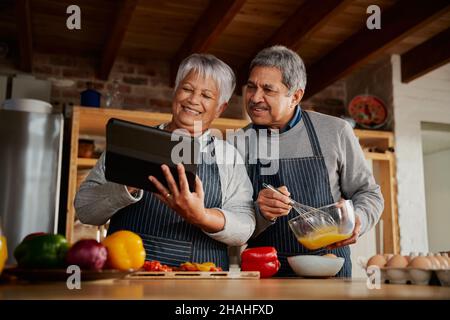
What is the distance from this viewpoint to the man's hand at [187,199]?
140 cm

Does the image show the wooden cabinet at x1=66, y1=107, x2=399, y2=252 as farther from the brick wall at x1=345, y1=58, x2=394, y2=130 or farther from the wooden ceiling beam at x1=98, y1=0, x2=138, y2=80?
the wooden ceiling beam at x1=98, y1=0, x2=138, y2=80

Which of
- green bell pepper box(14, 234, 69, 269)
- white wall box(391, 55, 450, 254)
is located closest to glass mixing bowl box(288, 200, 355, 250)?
green bell pepper box(14, 234, 69, 269)

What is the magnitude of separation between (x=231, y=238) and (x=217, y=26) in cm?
229

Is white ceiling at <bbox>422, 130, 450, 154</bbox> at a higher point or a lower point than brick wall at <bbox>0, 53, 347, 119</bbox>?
lower

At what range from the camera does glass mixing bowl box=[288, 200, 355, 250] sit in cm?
146

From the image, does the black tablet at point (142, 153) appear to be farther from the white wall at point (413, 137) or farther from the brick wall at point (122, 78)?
the white wall at point (413, 137)

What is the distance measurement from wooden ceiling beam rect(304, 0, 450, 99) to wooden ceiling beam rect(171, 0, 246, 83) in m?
1.16

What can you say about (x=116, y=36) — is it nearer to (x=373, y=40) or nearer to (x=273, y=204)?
(x=373, y=40)

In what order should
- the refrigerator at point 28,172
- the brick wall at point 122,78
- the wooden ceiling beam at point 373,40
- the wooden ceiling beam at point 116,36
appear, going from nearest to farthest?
1. the wooden ceiling beam at point 116,36
2. the wooden ceiling beam at point 373,40
3. the refrigerator at point 28,172
4. the brick wall at point 122,78

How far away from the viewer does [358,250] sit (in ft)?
14.2

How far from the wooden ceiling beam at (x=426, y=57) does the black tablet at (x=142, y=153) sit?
3.29 meters

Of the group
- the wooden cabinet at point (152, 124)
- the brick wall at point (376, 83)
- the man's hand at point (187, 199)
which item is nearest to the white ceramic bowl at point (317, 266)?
the man's hand at point (187, 199)

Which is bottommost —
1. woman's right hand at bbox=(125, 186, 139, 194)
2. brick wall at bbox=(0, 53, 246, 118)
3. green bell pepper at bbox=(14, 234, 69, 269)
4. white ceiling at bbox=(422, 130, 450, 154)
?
green bell pepper at bbox=(14, 234, 69, 269)
